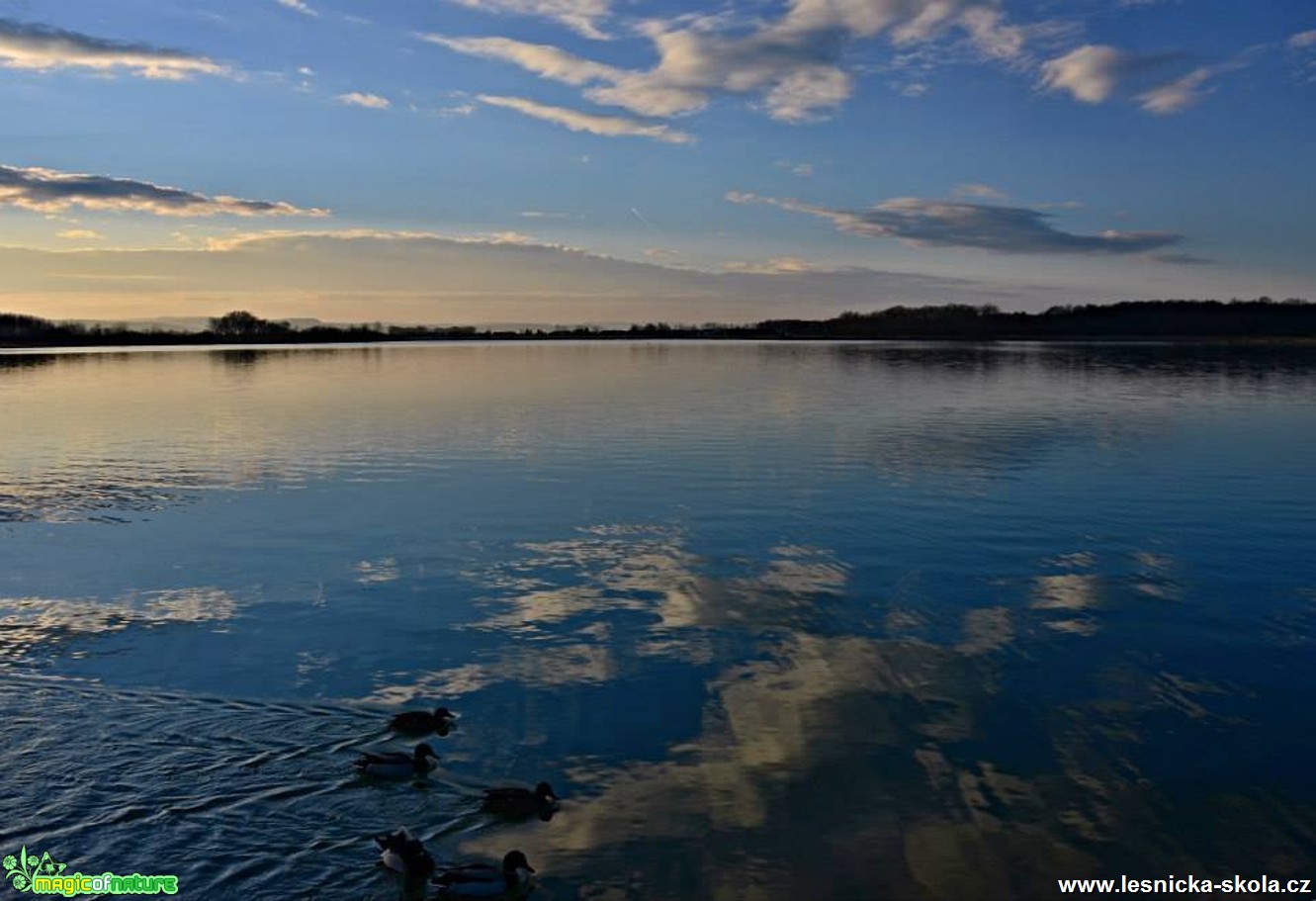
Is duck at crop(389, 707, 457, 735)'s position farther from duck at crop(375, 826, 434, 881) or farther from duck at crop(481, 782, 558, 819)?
duck at crop(375, 826, 434, 881)

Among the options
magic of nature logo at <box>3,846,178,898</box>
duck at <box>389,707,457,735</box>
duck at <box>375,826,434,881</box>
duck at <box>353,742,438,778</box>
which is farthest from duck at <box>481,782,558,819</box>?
magic of nature logo at <box>3,846,178,898</box>

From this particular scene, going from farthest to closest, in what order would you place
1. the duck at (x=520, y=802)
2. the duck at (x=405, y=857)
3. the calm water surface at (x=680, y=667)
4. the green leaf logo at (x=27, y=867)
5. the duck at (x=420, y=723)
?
the duck at (x=420, y=723)
the duck at (x=520, y=802)
the calm water surface at (x=680, y=667)
the duck at (x=405, y=857)
the green leaf logo at (x=27, y=867)

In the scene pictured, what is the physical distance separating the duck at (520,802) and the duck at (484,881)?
43.5 inches

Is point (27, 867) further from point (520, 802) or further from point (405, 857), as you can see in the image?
point (520, 802)

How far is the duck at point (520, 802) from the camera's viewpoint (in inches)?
403

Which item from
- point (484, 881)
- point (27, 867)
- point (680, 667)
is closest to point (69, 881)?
point (27, 867)

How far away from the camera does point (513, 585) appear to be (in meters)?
18.8

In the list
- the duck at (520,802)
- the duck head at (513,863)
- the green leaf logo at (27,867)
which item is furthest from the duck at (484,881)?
the green leaf logo at (27,867)

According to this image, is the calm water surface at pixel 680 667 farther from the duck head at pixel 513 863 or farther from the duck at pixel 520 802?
the duck head at pixel 513 863

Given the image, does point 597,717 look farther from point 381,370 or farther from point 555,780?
point 381,370

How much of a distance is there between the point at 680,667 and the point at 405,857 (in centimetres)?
608

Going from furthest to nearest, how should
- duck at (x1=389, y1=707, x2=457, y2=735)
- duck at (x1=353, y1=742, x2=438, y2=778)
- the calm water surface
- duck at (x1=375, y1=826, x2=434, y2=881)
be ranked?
duck at (x1=389, y1=707, x2=457, y2=735), duck at (x1=353, y1=742, x2=438, y2=778), the calm water surface, duck at (x1=375, y1=826, x2=434, y2=881)

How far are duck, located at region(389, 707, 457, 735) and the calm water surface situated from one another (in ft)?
1.37

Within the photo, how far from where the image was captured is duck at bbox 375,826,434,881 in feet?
29.5
